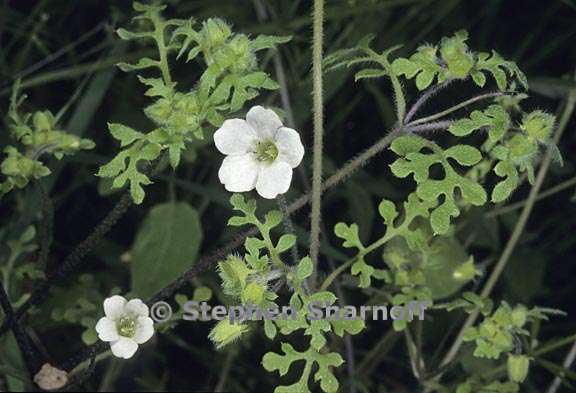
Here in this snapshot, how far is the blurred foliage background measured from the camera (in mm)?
2324

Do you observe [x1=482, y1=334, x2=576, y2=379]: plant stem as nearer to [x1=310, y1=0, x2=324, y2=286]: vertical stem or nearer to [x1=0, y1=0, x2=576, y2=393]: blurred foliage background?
[x1=0, y1=0, x2=576, y2=393]: blurred foliage background

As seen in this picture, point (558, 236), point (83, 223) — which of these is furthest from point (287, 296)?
point (558, 236)

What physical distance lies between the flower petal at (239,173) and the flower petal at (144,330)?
12.8 inches

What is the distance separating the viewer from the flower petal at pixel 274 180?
5.01 feet

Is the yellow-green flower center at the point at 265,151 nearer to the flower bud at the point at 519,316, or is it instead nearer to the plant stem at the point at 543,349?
the flower bud at the point at 519,316

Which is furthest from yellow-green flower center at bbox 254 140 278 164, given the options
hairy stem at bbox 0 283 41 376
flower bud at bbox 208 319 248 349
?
hairy stem at bbox 0 283 41 376

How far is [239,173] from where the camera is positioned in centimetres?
160

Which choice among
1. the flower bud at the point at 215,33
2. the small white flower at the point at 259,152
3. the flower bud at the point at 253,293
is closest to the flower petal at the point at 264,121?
the small white flower at the point at 259,152

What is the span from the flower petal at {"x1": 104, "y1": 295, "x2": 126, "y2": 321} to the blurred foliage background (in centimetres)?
41

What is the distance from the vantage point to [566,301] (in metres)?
2.53

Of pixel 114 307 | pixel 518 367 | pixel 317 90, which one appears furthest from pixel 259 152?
pixel 518 367

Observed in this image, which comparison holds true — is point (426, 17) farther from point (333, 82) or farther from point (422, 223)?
point (422, 223)

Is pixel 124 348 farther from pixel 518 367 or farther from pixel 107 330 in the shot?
pixel 518 367

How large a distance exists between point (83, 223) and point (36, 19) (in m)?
0.64
